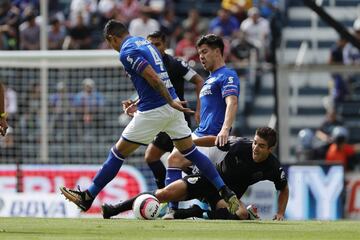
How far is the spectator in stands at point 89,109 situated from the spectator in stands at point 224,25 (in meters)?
4.09

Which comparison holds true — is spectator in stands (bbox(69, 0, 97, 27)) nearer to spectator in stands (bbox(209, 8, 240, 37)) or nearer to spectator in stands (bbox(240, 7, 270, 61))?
→ spectator in stands (bbox(209, 8, 240, 37))

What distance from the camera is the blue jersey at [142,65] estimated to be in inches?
540

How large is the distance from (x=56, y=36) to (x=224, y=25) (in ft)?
10.9

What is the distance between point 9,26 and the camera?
24.6 metres

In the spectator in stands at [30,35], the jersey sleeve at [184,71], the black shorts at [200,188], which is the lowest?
the black shorts at [200,188]

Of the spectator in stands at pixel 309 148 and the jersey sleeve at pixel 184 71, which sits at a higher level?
the jersey sleeve at pixel 184 71

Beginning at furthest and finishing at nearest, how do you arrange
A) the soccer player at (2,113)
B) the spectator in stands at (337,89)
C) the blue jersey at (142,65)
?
1. the spectator in stands at (337,89)
2. the blue jersey at (142,65)
3. the soccer player at (2,113)

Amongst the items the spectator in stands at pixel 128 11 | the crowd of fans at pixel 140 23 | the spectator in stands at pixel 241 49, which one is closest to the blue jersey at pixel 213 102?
the crowd of fans at pixel 140 23

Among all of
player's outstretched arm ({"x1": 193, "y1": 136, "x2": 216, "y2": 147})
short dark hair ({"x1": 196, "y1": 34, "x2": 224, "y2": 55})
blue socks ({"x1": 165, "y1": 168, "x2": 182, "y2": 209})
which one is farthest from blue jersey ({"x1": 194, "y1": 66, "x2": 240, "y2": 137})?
blue socks ({"x1": 165, "y1": 168, "x2": 182, "y2": 209})

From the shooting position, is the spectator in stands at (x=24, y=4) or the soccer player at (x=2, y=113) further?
the spectator in stands at (x=24, y=4)

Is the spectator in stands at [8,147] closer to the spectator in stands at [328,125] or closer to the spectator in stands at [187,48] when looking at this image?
the spectator in stands at [187,48]

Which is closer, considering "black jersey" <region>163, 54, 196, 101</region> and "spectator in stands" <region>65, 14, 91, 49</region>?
"black jersey" <region>163, 54, 196, 101</region>

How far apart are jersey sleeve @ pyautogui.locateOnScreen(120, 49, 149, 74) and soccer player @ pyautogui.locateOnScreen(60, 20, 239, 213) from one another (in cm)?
5

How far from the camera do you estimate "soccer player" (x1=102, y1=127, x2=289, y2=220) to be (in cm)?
1432
